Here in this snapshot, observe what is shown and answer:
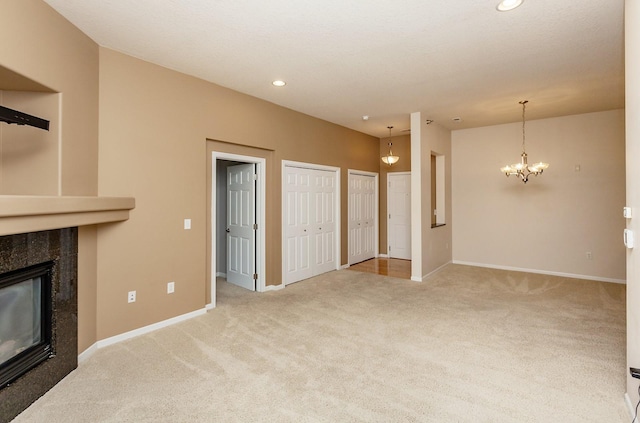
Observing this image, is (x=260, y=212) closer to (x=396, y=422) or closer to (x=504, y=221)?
(x=396, y=422)

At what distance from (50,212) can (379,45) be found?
10.0ft

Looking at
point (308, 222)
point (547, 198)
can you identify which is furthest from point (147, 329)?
point (547, 198)

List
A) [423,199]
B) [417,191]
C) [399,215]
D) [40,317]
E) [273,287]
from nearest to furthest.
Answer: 1. [40,317]
2. [273,287]
3. [417,191]
4. [423,199]
5. [399,215]

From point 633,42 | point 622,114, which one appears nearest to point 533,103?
point 622,114

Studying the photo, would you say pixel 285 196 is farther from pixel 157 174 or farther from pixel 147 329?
pixel 147 329

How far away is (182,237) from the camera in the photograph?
3.72 metres

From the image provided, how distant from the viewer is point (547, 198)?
233 inches

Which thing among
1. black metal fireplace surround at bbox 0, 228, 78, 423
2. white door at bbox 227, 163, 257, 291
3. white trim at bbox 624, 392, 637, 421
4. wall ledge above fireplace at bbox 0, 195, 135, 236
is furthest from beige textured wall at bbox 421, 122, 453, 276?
black metal fireplace surround at bbox 0, 228, 78, 423

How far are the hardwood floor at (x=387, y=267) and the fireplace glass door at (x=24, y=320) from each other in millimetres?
4789

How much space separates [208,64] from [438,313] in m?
3.96

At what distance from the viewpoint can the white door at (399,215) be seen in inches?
289

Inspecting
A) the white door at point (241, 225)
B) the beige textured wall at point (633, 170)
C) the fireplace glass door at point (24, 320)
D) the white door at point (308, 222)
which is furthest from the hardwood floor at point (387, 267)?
the fireplace glass door at point (24, 320)

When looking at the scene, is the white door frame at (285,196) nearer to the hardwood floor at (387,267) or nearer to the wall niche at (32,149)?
the hardwood floor at (387,267)

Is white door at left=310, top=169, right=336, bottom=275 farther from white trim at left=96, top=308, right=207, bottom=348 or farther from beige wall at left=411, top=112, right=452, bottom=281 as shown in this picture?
white trim at left=96, top=308, right=207, bottom=348
